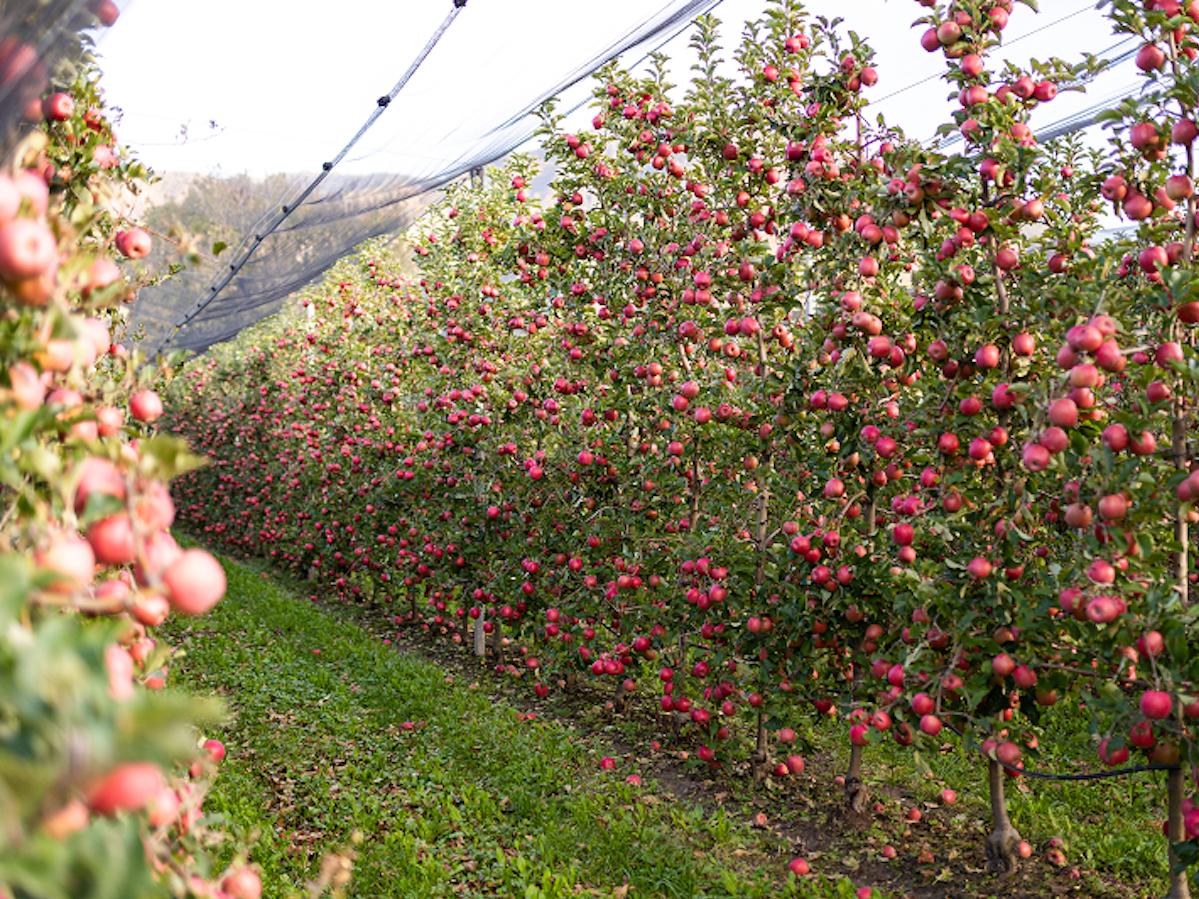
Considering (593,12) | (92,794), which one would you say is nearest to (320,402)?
(593,12)

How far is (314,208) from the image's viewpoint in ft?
24.0

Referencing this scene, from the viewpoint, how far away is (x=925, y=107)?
808 cm

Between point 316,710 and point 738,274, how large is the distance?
3601 mm

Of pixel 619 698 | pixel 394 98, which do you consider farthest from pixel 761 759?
pixel 394 98

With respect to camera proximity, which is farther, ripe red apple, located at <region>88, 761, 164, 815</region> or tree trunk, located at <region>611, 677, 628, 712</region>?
tree trunk, located at <region>611, 677, 628, 712</region>

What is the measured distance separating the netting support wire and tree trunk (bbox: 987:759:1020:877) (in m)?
4.17

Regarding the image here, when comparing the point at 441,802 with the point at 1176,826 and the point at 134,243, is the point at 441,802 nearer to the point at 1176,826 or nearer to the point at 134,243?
the point at 1176,826

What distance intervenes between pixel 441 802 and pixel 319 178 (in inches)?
179

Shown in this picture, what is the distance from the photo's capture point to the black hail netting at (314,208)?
17.1 feet

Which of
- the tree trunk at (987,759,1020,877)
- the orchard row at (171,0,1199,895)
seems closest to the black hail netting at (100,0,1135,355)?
the orchard row at (171,0,1199,895)

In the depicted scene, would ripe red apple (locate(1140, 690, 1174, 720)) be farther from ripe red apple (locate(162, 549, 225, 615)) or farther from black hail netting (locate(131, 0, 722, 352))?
black hail netting (locate(131, 0, 722, 352))

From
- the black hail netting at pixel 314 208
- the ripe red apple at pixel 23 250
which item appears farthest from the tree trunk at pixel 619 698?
the ripe red apple at pixel 23 250

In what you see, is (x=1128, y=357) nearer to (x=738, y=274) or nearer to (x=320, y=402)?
(x=738, y=274)

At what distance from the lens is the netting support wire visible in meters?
5.12
